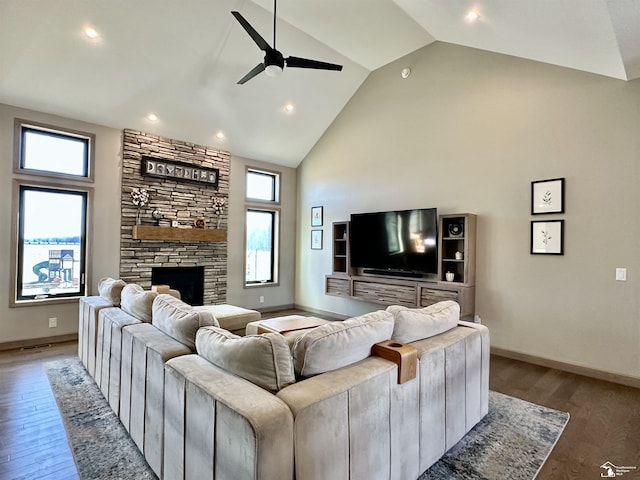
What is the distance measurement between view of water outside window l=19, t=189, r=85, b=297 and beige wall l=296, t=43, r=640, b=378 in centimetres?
448

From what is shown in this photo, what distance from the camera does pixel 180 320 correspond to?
2104 millimetres

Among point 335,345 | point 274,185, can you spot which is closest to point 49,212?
point 274,185

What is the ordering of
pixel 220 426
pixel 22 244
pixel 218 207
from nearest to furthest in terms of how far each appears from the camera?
pixel 220 426, pixel 22 244, pixel 218 207

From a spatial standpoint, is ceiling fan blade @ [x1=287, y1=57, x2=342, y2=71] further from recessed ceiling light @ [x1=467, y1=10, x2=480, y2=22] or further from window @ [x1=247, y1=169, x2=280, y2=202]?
window @ [x1=247, y1=169, x2=280, y2=202]

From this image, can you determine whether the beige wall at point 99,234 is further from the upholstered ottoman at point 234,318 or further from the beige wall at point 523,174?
the beige wall at point 523,174

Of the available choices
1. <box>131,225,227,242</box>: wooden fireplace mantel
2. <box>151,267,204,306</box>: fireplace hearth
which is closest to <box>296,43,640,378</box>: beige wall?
<box>131,225,227,242</box>: wooden fireplace mantel

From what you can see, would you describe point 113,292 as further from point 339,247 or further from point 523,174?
point 523,174

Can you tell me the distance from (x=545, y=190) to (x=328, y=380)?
3.75 m

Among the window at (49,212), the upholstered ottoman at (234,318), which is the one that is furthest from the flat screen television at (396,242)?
the window at (49,212)

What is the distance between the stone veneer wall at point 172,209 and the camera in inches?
204

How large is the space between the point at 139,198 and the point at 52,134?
135cm

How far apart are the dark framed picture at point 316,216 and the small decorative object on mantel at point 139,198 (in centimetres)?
305

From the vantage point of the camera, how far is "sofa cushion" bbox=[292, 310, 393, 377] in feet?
5.18

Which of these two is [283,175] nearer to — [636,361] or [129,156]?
[129,156]
